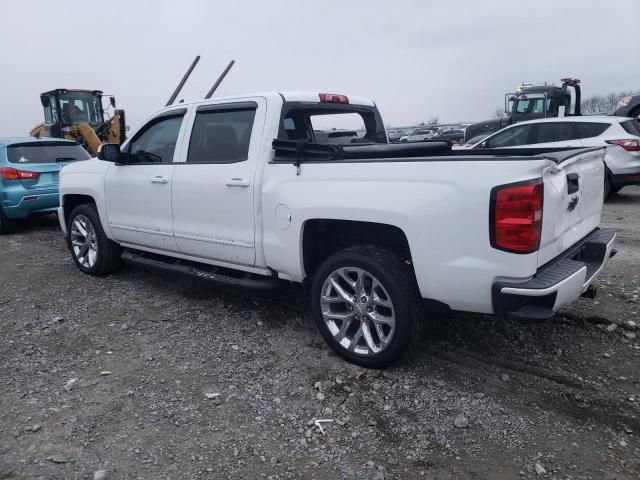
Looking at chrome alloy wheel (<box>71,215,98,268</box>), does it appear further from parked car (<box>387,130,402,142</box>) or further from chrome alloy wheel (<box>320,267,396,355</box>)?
parked car (<box>387,130,402,142</box>)

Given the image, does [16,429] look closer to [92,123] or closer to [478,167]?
[478,167]

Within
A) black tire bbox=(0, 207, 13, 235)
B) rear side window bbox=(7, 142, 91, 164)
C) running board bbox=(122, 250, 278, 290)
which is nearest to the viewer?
running board bbox=(122, 250, 278, 290)

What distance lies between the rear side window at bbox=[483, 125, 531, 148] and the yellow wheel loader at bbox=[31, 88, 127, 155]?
11.0 meters

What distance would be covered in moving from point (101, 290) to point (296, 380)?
2.90 metres

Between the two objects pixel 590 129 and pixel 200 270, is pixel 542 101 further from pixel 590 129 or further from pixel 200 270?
pixel 200 270

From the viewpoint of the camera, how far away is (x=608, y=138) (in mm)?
9180

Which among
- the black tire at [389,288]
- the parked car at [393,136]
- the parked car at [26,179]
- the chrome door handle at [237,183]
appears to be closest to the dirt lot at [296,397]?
the black tire at [389,288]

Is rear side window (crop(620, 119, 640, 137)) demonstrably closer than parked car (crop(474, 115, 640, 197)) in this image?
No

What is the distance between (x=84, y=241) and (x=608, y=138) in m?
8.80

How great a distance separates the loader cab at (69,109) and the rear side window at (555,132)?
13.2 meters

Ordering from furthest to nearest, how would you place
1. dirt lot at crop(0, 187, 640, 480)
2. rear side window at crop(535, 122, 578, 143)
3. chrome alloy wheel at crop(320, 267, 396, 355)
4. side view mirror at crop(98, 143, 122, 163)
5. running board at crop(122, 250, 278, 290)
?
1. rear side window at crop(535, 122, 578, 143)
2. side view mirror at crop(98, 143, 122, 163)
3. running board at crop(122, 250, 278, 290)
4. chrome alloy wheel at crop(320, 267, 396, 355)
5. dirt lot at crop(0, 187, 640, 480)

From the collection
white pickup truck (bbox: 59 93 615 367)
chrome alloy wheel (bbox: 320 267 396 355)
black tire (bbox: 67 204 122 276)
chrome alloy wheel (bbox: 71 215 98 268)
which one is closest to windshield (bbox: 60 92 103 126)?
chrome alloy wheel (bbox: 71 215 98 268)

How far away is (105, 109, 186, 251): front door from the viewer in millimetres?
4664

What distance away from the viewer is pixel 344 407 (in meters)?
3.10
